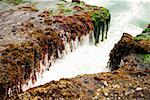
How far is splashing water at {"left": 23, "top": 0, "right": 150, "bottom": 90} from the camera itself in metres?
15.4

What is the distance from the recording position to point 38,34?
16188mm

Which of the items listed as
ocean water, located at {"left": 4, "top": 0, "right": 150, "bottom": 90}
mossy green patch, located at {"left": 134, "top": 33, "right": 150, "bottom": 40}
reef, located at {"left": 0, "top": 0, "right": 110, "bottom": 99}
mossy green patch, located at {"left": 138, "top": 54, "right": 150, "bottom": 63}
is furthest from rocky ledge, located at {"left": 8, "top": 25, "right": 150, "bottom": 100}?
ocean water, located at {"left": 4, "top": 0, "right": 150, "bottom": 90}

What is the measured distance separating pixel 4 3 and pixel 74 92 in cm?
1162

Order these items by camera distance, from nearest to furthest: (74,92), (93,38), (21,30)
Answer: (74,92), (21,30), (93,38)

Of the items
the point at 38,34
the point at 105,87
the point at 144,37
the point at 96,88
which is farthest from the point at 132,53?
the point at 38,34

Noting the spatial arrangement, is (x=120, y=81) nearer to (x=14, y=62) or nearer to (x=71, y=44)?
(x=14, y=62)

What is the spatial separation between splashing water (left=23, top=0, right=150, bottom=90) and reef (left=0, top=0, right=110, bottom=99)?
35 cm

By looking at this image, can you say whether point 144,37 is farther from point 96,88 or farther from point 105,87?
point 96,88

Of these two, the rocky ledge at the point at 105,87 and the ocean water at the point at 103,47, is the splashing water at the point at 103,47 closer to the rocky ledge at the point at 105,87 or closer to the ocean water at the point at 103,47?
the ocean water at the point at 103,47

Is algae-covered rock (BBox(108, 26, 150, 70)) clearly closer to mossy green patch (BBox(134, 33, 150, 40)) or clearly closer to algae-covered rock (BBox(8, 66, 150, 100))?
mossy green patch (BBox(134, 33, 150, 40))

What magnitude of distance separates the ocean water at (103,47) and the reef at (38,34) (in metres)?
0.36

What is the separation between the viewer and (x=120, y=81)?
37.8 feet

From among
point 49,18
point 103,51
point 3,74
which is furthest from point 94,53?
point 3,74

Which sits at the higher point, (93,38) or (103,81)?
(103,81)
